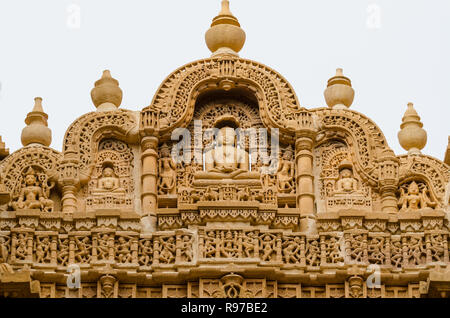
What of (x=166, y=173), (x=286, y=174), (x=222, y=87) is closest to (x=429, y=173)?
(x=286, y=174)

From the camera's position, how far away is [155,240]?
29.0m

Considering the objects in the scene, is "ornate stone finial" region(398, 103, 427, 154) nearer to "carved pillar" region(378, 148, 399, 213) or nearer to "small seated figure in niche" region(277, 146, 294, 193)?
"carved pillar" region(378, 148, 399, 213)

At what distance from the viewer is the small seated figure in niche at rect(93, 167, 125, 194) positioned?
29672 mm

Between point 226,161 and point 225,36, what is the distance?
106 inches

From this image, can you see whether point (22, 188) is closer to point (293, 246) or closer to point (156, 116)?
point (156, 116)

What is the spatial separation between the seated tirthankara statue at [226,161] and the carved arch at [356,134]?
1568mm

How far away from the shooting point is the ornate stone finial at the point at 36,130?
3058 cm

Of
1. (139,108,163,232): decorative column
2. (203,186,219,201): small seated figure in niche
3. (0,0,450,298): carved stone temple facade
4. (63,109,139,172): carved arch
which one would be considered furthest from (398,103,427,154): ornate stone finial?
(63,109,139,172): carved arch

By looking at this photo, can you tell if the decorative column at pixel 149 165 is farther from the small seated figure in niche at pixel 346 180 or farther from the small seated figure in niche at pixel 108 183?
the small seated figure in niche at pixel 346 180

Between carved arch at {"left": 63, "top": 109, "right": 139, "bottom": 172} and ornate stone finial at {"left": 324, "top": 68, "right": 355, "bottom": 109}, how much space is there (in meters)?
3.74

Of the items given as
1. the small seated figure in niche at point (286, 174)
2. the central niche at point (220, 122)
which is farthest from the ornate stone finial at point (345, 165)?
the central niche at point (220, 122)

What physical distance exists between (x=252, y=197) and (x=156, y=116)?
2.46 meters
